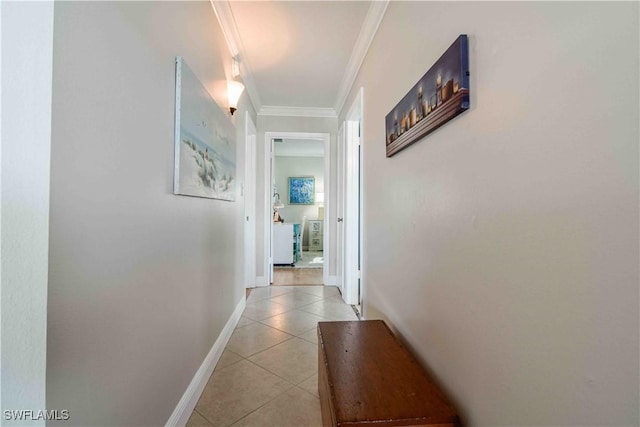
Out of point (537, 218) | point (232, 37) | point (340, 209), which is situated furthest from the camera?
point (340, 209)

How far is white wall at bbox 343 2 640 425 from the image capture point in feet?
1.55

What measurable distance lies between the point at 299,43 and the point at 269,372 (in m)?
2.50

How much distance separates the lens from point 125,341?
0.92m

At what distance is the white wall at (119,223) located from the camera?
0.68m

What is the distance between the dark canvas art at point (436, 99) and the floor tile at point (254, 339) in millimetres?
1729

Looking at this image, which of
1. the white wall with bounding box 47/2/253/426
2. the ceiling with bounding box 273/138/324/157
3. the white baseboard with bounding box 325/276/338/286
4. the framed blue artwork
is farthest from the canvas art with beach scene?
the framed blue artwork

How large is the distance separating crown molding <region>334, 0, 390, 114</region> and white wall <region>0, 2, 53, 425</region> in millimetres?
1767

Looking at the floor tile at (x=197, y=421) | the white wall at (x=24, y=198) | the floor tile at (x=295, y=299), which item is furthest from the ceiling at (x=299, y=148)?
the white wall at (x=24, y=198)

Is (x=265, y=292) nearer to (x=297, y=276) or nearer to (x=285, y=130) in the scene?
(x=297, y=276)

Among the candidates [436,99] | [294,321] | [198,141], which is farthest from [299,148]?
[436,99]

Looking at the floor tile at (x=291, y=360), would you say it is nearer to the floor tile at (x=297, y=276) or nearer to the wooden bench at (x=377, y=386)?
the wooden bench at (x=377, y=386)

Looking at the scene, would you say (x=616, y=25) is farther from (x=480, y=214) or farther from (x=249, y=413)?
(x=249, y=413)

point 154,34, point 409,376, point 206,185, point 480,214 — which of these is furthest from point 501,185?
point 206,185

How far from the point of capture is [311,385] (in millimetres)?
1687
